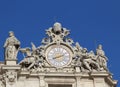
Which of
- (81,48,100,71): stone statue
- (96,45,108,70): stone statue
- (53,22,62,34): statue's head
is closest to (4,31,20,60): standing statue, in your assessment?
(53,22,62,34): statue's head

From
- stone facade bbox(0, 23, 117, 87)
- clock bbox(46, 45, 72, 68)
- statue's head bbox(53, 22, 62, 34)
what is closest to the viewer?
stone facade bbox(0, 23, 117, 87)

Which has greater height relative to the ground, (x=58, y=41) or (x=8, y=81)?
(x=58, y=41)

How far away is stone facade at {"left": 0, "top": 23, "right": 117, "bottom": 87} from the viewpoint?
121ft

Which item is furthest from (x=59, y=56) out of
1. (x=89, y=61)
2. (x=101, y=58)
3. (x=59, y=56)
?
(x=101, y=58)

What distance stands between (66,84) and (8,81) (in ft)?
9.78

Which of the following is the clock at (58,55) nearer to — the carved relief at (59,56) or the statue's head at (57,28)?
the carved relief at (59,56)

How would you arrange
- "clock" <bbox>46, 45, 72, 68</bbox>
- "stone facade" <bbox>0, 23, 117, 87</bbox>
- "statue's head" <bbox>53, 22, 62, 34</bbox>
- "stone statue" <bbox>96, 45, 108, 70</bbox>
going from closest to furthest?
"stone facade" <bbox>0, 23, 117, 87</bbox> < "clock" <bbox>46, 45, 72, 68</bbox> < "stone statue" <bbox>96, 45, 108, 70</bbox> < "statue's head" <bbox>53, 22, 62, 34</bbox>

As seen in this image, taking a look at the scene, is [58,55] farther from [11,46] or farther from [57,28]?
[11,46]

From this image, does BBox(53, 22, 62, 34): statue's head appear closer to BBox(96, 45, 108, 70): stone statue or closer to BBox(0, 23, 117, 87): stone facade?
BBox(0, 23, 117, 87): stone facade

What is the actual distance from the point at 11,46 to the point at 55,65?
7.99 ft

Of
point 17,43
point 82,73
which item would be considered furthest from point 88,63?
point 17,43

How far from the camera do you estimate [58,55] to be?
37875 mm

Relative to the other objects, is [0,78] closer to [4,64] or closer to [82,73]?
[4,64]

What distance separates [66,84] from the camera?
37125 millimetres
